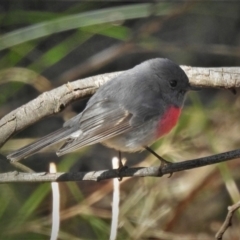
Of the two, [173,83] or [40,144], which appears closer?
[40,144]

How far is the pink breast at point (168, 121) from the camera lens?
6.41ft

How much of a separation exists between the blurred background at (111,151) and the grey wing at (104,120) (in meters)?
0.36

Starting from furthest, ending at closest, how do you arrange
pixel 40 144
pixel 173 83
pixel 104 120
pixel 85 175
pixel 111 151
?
pixel 111 151
pixel 173 83
pixel 104 120
pixel 40 144
pixel 85 175

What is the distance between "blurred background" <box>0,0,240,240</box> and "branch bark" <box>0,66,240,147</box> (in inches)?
8.5

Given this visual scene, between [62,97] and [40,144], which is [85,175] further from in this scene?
[62,97]

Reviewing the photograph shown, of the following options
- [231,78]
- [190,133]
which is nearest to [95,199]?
[190,133]

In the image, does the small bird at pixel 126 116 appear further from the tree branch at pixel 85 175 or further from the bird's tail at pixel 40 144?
the tree branch at pixel 85 175

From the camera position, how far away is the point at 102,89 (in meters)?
1.96

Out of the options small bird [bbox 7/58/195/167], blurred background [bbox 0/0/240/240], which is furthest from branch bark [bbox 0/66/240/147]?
blurred background [bbox 0/0/240/240]

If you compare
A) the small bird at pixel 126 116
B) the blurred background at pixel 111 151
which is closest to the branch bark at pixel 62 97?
the small bird at pixel 126 116

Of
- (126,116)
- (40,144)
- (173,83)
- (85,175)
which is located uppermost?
(173,83)

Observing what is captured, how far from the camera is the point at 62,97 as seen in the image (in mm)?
2004

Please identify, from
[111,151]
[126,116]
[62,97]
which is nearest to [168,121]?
[126,116]

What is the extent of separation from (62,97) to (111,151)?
59.5 inches
